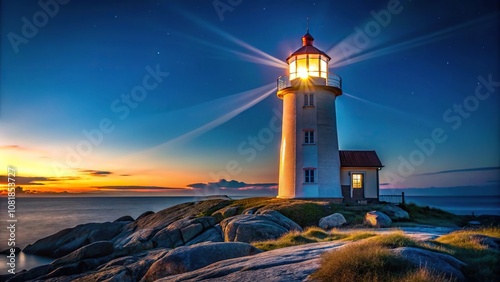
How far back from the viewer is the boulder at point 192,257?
1003 cm

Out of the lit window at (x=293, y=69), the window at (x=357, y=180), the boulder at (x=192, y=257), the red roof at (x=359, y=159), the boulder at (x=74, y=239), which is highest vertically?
the lit window at (x=293, y=69)

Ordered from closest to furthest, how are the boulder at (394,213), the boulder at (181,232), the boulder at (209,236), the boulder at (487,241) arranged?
the boulder at (487,241) → the boulder at (209,236) → the boulder at (181,232) → the boulder at (394,213)

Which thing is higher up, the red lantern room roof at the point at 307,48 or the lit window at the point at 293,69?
the red lantern room roof at the point at 307,48

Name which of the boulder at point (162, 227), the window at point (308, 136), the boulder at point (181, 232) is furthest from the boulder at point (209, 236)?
the window at point (308, 136)

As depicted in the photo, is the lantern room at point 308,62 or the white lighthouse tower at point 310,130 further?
the lantern room at point 308,62

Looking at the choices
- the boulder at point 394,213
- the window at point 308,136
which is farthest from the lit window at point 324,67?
the boulder at point 394,213

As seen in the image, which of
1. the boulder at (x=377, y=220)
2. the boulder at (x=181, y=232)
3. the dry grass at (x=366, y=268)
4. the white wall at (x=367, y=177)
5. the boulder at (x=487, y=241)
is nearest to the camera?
the dry grass at (x=366, y=268)

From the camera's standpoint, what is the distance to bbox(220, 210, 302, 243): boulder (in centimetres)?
1667

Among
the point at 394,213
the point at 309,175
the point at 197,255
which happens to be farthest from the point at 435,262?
the point at 309,175

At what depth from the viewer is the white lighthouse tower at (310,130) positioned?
27.3 metres

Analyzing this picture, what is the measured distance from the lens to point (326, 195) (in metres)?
27.1

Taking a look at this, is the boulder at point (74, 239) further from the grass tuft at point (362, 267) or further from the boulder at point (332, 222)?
the grass tuft at point (362, 267)

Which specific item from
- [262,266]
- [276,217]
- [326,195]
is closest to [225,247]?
[262,266]

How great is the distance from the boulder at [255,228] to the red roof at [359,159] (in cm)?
1194
